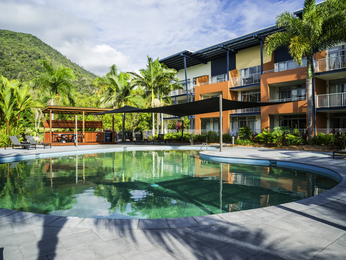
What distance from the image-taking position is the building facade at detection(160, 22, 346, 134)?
596 inches

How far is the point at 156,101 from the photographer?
807 inches

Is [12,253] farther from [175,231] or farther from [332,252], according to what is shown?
[332,252]

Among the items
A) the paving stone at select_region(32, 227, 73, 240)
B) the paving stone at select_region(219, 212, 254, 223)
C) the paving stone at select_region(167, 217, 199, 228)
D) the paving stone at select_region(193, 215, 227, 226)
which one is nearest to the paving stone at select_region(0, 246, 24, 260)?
the paving stone at select_region(32, 227, 73, 240)

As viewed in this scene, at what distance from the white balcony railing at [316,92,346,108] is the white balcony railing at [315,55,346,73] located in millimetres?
1826

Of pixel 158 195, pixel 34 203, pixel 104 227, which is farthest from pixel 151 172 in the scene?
pixel 104 227

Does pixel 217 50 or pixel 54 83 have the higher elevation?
pixel 217 50

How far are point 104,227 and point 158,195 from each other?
232 centimetres

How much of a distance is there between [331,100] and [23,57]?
4965 cm

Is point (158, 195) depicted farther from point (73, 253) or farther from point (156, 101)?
point (156, 101)

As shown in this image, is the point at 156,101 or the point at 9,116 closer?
the point at 9,116

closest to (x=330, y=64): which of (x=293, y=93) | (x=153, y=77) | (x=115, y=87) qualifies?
(x=293, y=93)

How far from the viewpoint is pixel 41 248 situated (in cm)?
212

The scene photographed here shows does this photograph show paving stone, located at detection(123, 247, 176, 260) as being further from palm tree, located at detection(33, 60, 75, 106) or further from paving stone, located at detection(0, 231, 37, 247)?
palm tree, located at detection(33, 60, 75, 106)

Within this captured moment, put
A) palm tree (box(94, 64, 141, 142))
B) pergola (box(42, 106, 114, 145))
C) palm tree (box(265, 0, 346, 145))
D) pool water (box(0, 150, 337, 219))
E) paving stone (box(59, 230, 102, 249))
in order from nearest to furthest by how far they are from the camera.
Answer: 1. paving stone (box(59, 230, 102, 249))
2. pool water (box(0, 150, 337, 219))
3. palm tree (box(265, 0, 346, 145))
4. pergola (box(42, 106, 114, 145))
5. palm tree (box(94, 64, 141, 142))
